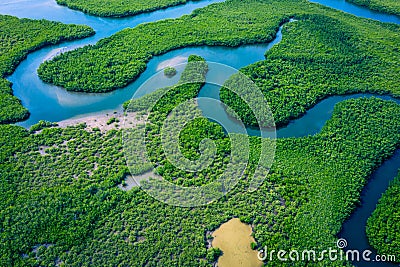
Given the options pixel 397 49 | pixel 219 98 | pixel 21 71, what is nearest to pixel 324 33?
pixel 397 49

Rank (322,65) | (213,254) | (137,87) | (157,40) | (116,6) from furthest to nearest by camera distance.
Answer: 1. (116,6)
2. (157,40)
3. (322,65)
4. (137,87)
5. (213,254)

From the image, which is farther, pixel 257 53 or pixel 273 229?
pixel 257 53

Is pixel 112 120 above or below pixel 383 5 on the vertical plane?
below

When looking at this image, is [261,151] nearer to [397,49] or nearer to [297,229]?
[297,229]

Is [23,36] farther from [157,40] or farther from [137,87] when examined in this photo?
[137,87]

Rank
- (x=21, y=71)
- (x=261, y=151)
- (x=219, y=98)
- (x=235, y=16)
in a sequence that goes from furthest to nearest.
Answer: (x=235, y=16)
(x=21, y=71)
(x=219, y=98)
(x=261, y=151)

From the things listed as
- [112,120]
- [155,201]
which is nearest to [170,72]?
[112,120]

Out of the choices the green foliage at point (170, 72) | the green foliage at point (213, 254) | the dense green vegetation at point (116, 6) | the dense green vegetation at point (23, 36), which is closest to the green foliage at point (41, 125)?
the dense green vegetation at point (23, 36)

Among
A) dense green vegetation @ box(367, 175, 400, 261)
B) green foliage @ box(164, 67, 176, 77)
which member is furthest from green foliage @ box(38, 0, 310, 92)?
dense green vegetation @ box(367, 175, 400, 261)
